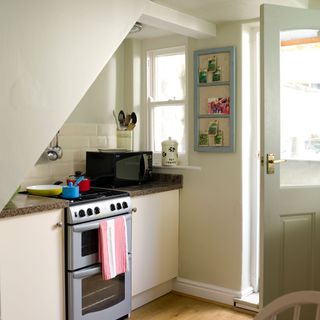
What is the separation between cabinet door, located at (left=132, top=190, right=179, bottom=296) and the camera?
10.9ft

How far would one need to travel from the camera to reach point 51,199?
275 centimetres

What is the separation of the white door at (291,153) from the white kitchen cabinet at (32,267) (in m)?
1.21

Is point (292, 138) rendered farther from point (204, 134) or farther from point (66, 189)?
point (66, 189)

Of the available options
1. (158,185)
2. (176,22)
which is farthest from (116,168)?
(176,22)

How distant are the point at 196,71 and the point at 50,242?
5.69ft

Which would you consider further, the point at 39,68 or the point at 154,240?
the point at 154,240

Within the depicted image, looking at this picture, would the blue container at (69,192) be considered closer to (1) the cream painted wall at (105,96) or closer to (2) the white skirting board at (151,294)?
(1) the cream painted wall at (105,96)

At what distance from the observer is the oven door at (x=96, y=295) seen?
9.07 ft

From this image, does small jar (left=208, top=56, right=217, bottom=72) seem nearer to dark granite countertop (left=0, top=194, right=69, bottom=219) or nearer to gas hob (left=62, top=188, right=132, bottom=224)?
gas hob (left=62, top=188, right=132, bottom=224)

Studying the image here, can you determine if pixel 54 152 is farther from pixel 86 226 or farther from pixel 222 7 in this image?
pixel 222 7

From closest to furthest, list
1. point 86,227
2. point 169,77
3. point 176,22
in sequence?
1. point 86,227
2. point 176,22
3. point 169,77

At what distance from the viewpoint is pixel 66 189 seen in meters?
2.88

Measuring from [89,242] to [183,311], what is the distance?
0.99 m

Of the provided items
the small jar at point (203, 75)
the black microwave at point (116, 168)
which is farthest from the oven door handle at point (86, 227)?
the small jar at point (203, 75)
